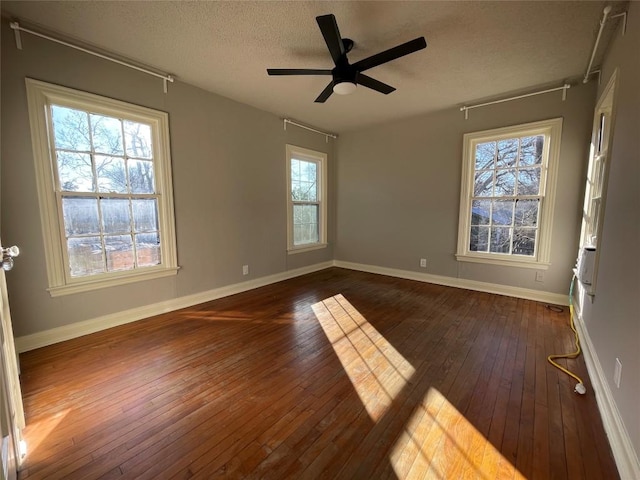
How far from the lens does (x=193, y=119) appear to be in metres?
3.32

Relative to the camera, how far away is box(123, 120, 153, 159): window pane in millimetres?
2861

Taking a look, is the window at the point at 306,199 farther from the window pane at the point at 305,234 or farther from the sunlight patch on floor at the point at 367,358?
the sunlight patch on floor at the point at 367,358

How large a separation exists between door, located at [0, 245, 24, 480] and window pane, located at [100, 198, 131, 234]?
1.46 meters

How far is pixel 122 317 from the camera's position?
2898 mm

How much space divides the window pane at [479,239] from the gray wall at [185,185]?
8.59 ft

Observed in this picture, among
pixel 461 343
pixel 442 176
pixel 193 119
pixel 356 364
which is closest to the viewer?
pixel 356 364

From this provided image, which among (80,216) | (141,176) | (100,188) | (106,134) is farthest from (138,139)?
(80,216)

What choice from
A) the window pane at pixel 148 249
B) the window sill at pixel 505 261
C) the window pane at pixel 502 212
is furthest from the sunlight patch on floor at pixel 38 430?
the window pane at pixel 502 212

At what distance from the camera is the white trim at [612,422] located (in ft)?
4.05

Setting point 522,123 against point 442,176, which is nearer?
point 522,123

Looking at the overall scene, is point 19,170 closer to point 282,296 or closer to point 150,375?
point 150,375

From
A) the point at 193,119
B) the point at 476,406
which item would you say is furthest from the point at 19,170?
the point at 476,406

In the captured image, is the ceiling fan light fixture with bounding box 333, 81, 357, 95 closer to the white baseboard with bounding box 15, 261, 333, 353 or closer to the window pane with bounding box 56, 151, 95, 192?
the window pane with bounding box 56, 151, 95, 192

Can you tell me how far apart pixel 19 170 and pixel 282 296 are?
9.26 ft
